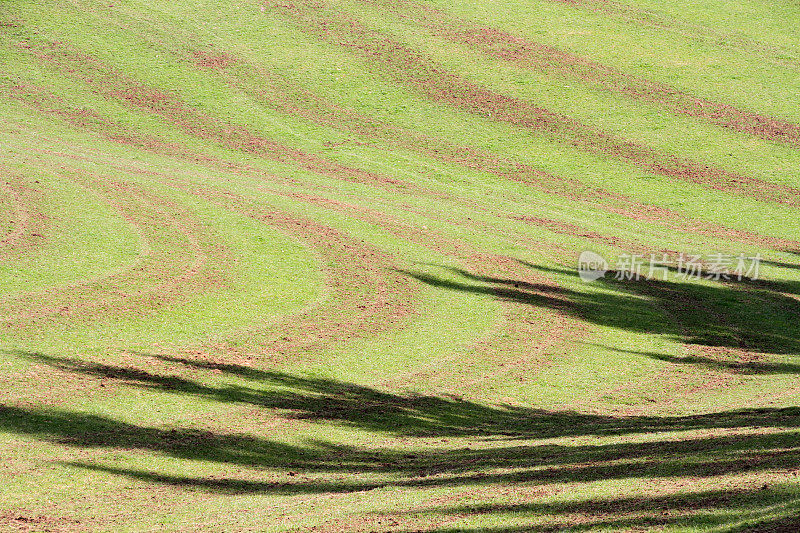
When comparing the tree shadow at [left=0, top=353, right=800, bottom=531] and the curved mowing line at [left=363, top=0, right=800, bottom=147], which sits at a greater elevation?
the curved mowing line at [left=363, top=0, right=800, bottom=147]

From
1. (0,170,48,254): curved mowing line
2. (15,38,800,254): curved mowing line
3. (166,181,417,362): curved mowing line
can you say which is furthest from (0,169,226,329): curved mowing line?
(15,38,800,254): curved mowing line

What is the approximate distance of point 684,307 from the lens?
30297 mm

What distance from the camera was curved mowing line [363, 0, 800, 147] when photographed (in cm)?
5031

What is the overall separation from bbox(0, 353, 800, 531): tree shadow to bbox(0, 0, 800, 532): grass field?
0.10 m

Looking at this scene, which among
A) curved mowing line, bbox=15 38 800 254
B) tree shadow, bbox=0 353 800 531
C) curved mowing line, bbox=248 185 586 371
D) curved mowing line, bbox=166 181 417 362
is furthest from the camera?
curved mowing line, bbox=15 38 800 254

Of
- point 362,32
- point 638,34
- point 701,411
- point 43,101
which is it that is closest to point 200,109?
point 43,101

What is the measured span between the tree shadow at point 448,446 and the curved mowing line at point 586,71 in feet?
110

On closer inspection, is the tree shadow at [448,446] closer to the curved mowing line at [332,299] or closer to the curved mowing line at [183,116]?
the curved mowing line at [332,299]

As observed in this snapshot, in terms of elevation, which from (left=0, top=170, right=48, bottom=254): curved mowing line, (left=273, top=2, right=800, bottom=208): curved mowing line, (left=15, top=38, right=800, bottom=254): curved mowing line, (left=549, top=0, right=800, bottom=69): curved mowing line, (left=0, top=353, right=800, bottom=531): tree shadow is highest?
(left=549, top=0, right=800, bottom=69): curved mowing line

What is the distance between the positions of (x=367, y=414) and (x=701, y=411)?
26.7ft

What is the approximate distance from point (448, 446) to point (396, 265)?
12700mm

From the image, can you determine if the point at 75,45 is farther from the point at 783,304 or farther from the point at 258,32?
the point at 783,304

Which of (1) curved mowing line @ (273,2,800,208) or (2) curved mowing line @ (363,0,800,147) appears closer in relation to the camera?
(1) curved mowing line @ (273,2,800,208)

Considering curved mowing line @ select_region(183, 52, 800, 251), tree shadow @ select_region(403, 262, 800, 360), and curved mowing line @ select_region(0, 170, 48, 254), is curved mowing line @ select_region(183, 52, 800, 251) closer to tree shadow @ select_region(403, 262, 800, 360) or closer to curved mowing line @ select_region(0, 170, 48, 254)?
tree shadow @ select_region(403, 262, 800, 360)
